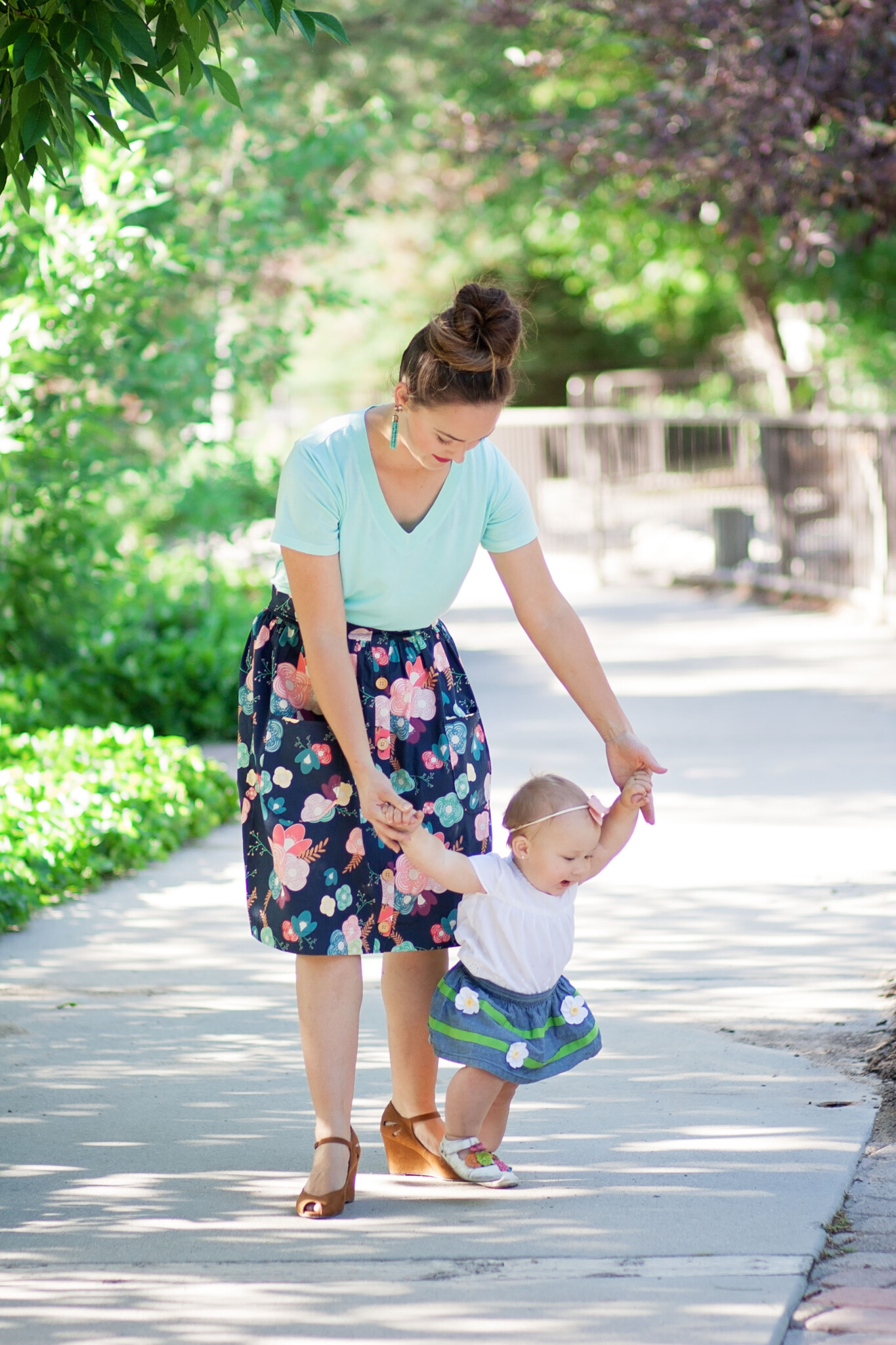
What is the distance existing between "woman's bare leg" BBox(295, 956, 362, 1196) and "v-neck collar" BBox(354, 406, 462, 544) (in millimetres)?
844

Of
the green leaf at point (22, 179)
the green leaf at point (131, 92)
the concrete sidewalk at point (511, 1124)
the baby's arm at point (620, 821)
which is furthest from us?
the green leaf at point (22, 179)

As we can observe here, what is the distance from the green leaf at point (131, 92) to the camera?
3467 mm

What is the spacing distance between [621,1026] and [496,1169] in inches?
42.9

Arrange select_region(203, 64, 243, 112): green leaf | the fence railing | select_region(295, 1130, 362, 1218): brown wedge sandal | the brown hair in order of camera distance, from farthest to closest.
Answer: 1. the fence railing
2. select_region(203, 64, 243, 112): green leaf
3. select_region(295, 1130, 362, 1218): brown wedge sandal
4. the brown hair

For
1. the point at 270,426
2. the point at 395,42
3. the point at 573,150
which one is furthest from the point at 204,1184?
the point at 270,426

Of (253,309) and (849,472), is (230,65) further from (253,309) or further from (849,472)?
(849,472)

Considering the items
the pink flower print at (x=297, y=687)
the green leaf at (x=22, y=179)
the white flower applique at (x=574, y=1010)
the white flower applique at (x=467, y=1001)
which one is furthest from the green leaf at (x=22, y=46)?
the white flower applique at (x=574, y=1010)

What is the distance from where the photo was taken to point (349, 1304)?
2748mm

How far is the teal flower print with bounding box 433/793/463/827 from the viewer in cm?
331

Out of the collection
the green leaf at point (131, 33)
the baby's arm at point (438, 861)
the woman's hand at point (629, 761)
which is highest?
the green leaf at point (131, 33)

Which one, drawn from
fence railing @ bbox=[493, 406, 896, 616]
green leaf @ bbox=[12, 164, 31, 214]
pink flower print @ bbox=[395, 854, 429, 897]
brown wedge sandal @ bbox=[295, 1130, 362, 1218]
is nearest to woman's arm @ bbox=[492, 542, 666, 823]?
pink flower print @ bbox=[395, 854, 429, 897]

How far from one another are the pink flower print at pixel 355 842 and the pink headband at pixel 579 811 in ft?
0.96

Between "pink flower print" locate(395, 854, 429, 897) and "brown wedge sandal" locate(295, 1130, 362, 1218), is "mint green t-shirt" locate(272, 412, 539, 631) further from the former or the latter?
"brown wedge sandal" locate(295, 1130, 362, 1218)

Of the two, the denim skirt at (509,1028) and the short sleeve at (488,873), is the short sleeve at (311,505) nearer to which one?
the short sleeve at (488,873)
